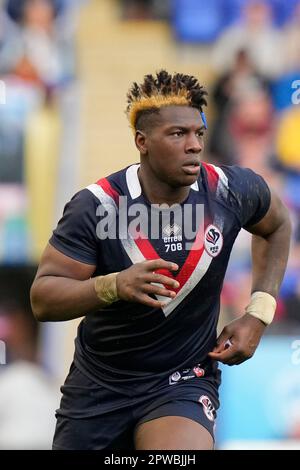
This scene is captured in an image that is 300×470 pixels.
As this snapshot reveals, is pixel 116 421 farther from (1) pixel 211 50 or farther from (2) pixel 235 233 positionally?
(1) pixel 211 50

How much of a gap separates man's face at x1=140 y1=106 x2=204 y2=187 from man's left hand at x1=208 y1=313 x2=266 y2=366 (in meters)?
0.78

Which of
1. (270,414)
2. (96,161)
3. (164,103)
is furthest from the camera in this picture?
(96,161)

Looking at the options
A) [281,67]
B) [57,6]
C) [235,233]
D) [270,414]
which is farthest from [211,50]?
[235,233]

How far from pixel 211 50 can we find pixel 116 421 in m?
7.10

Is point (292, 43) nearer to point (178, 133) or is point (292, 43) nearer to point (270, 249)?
point (270, 249)

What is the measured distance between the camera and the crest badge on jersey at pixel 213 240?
5.68m

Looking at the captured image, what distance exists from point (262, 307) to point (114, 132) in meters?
6.83

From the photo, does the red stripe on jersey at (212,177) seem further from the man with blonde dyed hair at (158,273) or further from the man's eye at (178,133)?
the man's eye at (178,133)

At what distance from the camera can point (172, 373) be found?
5.67 meters

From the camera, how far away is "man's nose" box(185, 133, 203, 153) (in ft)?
18.0

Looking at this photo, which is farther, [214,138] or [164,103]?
[214,138]

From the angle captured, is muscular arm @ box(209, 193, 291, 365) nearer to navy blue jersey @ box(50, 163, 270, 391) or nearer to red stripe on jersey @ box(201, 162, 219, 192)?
navy blue jersey @ box(50, 163, 270, 391)

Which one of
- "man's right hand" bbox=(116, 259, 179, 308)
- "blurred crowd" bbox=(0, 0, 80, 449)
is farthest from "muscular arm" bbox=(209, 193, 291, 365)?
"blurred crowd" bbox=(0, 0, 80, 449)

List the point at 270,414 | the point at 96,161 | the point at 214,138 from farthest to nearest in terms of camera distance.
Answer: the point at 96,161
the point at 214,138
the point at 270,414
